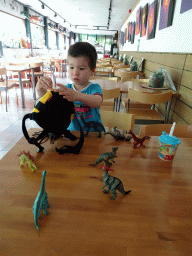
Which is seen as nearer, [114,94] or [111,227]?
[111,227]

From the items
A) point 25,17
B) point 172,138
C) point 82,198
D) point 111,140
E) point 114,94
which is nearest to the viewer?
point 82,198

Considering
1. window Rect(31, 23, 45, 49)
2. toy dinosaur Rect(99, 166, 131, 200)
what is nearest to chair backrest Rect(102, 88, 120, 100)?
toy dinosaur Rect(99, 166, 131, 200)

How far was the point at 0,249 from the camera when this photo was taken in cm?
38

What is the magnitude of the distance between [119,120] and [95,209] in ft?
2.65

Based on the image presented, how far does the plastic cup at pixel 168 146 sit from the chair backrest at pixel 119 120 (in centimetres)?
45

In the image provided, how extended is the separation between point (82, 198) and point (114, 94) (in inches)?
61.8

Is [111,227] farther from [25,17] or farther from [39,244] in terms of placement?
[25,17]

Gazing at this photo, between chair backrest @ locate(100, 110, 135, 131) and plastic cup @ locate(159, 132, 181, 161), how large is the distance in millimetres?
449

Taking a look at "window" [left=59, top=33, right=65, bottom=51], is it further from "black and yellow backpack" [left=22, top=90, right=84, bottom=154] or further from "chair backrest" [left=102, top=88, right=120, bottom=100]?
"black and yellow backpack" [left=22, top=90, right=84, bottom=154]

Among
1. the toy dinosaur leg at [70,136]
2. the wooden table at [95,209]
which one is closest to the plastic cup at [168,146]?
the wooden table at [95,209]

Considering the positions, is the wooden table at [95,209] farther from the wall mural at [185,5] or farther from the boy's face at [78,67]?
the wall mural at [185,5]

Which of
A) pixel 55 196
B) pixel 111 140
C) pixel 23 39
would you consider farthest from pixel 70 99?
pixel 23 39

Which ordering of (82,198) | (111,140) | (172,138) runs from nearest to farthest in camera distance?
(82,198), (172,138), (111,140)

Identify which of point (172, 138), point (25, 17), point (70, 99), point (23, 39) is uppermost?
point (25, 17)
